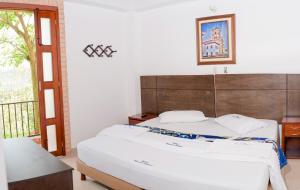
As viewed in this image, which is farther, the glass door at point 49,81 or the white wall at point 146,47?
the glass door at point 49,81

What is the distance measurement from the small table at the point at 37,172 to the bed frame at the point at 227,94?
3.97ft

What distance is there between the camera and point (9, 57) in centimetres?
644

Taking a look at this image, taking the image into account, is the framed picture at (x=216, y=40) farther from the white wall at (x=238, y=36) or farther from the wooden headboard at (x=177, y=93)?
the wooden headboard at (x=177, y=93)

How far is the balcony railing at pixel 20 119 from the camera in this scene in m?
6.50

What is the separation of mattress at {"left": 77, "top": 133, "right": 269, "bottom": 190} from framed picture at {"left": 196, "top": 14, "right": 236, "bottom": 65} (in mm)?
2199

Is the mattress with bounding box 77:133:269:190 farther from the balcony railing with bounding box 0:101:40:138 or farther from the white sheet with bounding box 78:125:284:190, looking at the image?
the balcony railing with bounding box 0:101:40:138

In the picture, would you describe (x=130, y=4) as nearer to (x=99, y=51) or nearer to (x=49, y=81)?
(x=99, y=51)

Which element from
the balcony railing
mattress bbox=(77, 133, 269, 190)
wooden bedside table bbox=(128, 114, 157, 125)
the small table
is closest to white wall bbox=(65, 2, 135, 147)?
wooden bedside table bbox=(128, 114, 157, 125)

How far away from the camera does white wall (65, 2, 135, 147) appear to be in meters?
4.82

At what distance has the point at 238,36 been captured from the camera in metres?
4.53

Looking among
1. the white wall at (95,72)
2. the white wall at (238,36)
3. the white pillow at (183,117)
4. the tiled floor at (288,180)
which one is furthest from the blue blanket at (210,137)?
the white wall at (95,72)

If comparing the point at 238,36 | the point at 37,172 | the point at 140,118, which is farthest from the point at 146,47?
the point at 37,172

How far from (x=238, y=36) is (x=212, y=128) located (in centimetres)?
159

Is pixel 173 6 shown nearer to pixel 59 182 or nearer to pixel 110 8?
pixel 110 8
